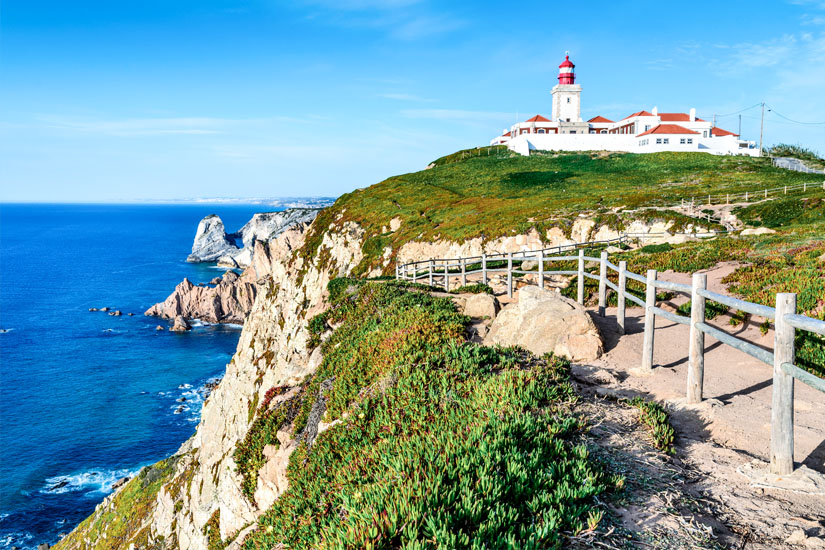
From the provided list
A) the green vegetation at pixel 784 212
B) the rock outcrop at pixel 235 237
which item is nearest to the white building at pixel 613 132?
the green vegetation at pixel 784 212

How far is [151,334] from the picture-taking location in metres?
75.1

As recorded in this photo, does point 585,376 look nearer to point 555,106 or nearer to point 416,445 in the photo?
point 416,445

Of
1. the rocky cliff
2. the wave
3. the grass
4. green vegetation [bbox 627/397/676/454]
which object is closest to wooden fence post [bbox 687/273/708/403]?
green vegetation [bbox 627/397/676/454]

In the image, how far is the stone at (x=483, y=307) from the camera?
1406 cm

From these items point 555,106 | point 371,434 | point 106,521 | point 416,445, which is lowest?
point 106,521

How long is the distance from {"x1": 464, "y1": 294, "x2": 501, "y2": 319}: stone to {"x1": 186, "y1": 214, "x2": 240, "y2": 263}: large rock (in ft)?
487

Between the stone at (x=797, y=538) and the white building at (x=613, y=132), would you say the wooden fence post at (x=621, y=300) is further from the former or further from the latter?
the white building at (x=613, y=132)

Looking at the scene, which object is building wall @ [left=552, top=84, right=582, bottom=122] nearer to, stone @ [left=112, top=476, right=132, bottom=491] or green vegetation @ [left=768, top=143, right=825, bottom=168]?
green vegetation @ [left=768, top=143, right=825, bottom=168]

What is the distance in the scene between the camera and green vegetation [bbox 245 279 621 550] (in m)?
4.38

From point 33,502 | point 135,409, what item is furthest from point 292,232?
point 33,502

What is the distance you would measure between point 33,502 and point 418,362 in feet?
138

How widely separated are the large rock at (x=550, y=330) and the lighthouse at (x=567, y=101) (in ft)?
330

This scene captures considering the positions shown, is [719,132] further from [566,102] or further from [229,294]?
[229,294]

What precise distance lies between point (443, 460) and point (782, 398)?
4.04 meters
